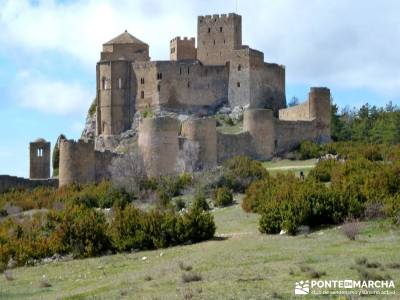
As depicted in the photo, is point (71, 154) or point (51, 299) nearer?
point (51, 299)

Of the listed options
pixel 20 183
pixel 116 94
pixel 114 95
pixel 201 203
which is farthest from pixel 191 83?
pixel 201 203

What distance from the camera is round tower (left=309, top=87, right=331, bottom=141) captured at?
174 feet

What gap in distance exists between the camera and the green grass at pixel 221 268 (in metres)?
17.2

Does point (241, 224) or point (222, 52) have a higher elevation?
point (222, 52)

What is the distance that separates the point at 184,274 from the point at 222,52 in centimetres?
4398

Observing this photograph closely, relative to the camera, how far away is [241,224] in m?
28.2

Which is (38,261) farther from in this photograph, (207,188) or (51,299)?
(207,188)

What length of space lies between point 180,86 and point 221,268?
135ft

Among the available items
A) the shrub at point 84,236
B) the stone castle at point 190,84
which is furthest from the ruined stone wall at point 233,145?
the shrub at point 84,236

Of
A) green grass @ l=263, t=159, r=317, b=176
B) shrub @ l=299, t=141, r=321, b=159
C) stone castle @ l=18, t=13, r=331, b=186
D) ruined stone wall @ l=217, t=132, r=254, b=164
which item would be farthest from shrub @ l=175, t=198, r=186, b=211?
stone castle @ l=18, t=13, r=331, b=186

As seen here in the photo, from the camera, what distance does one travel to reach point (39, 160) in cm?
Answer: 5284

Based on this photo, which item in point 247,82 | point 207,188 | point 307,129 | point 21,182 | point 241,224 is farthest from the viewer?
point 247,82

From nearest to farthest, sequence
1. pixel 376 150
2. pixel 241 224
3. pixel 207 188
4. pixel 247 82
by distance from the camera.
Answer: pixel 241 224 → pixel 207 188 → pixel 376 150 → pixel 247 82

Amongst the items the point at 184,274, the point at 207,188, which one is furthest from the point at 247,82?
the point at 184,274
